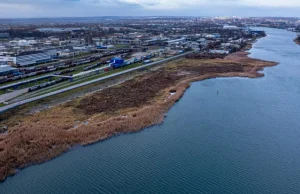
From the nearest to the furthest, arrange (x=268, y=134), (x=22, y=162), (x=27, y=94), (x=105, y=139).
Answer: (x=22, y=162) < (x=105, y=139) < (x=268, y=134) < (x=27, y=94)

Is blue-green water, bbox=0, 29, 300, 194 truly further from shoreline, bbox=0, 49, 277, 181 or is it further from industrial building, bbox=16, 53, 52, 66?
industrial building, bbox=16, 53, 52, 66

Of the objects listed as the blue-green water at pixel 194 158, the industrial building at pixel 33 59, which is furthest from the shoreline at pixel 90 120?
the industrial building at pixel 33 59

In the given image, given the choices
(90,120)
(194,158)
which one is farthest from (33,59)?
(194,158)

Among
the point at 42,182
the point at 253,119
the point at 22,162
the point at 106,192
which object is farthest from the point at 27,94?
the point at 253,119

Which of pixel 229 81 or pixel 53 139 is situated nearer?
pixel 53 139

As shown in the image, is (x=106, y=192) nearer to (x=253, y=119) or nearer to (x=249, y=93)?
(x=253, y=119)
